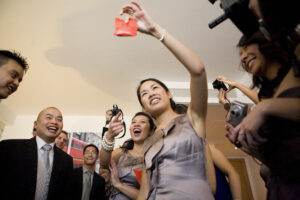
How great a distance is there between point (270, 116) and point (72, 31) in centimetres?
267

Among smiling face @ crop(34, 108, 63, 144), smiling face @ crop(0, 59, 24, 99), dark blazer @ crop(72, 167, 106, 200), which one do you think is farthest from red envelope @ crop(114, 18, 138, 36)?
dark blazer @ crop(72, 167, 106, 200)

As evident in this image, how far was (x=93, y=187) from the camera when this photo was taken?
214 cm

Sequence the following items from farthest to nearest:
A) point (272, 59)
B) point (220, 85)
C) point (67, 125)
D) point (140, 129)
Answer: point (67, 125)
point (140, 129)
point (220, 85)
point (272, 59)

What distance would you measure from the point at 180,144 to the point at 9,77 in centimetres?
151

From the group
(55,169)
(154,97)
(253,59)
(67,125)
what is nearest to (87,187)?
(55,169)

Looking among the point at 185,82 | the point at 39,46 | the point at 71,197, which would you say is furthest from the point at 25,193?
the point at 185,82

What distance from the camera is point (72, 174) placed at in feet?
6.48

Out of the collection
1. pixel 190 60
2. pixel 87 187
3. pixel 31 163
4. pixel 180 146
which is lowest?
pixel 87 187

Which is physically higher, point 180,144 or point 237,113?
point 237,113

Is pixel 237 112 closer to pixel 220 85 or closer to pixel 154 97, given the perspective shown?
pixel 154 97

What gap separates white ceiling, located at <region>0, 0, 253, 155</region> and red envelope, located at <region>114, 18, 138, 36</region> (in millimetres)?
1552

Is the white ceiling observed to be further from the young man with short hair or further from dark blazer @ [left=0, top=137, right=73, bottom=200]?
dark blazer @ [left=0, top=137, right=73, bottom=200]

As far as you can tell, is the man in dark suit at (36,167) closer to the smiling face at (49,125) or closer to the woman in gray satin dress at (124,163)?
the smiling face at (49,125)

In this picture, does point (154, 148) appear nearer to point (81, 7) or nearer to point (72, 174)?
point (72, 174)
